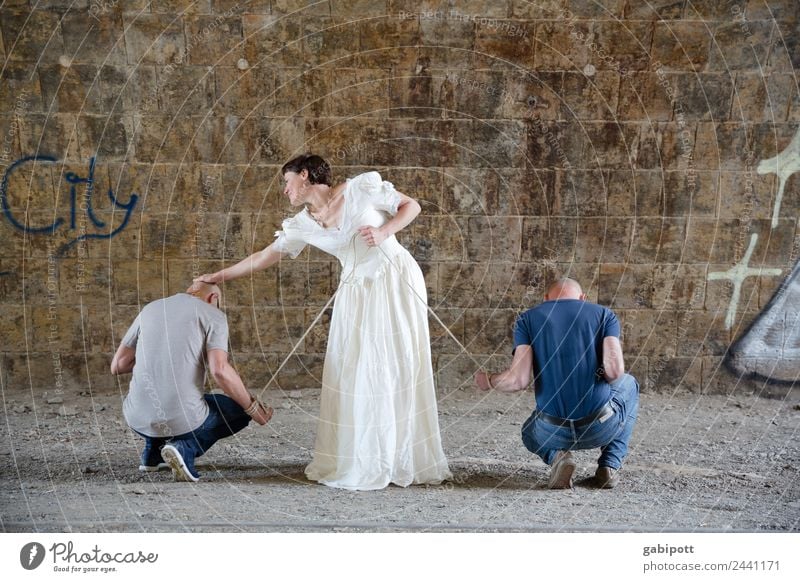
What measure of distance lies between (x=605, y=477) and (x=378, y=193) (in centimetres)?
208

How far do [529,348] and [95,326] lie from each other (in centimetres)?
426

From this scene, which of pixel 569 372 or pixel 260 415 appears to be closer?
pixel 569 372

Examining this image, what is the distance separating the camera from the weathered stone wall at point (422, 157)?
729cm

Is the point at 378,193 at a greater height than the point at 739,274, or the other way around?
the point at 378,193

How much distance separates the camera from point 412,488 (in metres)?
5.03

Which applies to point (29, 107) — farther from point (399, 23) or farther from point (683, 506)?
point (683, 506)

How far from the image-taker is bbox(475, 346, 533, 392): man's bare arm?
4738 millimetres

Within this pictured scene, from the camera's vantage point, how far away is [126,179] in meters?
7.42

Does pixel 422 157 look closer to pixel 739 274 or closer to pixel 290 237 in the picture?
pixel 290 237

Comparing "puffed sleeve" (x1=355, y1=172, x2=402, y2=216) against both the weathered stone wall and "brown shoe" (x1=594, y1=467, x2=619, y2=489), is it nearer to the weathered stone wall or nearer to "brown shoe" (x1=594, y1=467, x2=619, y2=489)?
"brown shoe" (x1=594, y1=467, x2=619, y2=489)

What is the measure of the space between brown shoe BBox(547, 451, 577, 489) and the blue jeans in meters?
0.05

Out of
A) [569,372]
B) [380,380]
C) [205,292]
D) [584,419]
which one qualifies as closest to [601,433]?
[584,419]

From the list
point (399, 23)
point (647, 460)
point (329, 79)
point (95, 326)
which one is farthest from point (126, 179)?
point (647, 460)

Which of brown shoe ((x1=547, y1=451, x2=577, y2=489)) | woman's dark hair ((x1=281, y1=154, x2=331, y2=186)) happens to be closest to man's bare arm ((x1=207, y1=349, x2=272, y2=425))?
woman's dark hair ((x1=281, y1=154, x2=331, y2=186))
